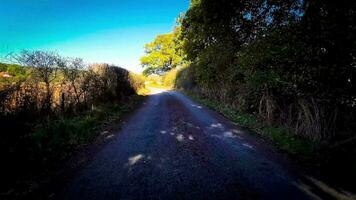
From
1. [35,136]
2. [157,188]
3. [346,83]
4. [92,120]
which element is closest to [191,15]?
[92,120]

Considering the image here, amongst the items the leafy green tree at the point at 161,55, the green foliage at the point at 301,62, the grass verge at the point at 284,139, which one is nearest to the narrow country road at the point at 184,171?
the grass verge at the point at 284,139

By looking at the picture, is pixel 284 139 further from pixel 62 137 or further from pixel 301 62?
pixel 62 137

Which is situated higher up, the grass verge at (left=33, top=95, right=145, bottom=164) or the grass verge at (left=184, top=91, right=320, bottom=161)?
the grass verge at (left=184, top=91, right=320, bottom=161)

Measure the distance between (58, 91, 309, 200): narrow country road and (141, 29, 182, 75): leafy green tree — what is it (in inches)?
1940

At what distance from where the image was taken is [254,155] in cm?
606

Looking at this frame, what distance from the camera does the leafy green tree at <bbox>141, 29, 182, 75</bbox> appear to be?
183 ft

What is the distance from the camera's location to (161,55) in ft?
185

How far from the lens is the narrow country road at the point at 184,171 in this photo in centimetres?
408

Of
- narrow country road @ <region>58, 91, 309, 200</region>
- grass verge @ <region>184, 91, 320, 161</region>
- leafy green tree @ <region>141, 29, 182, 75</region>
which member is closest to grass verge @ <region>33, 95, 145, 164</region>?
narrow country road @ <region>58, 91, 309, 200</region>

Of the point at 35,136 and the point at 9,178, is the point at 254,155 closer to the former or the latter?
the point at 9,178

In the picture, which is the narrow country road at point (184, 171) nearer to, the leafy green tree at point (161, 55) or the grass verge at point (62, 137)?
the grass verge at point (62, 137)

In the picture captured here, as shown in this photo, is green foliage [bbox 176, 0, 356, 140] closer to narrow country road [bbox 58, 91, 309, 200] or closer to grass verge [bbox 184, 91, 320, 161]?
grass verge [bbox 184, 91, 320, 161]

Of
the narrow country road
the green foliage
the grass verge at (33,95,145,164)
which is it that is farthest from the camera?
the green foliage

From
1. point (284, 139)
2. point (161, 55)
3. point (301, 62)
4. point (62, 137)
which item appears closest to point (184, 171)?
point (284, 139)
